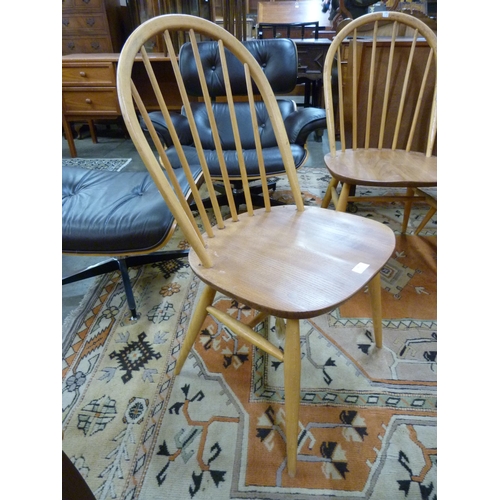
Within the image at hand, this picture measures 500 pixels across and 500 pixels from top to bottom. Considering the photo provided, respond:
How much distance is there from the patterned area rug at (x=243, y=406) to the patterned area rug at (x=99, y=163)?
159cm

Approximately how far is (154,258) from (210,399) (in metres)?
0.68

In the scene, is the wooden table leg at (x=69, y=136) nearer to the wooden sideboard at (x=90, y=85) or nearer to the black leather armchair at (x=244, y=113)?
the wooden sideboard at (x=90, y=85)

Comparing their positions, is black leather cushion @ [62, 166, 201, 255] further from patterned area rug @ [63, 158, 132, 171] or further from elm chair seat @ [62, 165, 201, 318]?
patterned area rug @ [63, 158, 132, 171]

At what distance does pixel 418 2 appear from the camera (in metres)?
1.93

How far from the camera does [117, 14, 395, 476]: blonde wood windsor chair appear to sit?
2.12 feet

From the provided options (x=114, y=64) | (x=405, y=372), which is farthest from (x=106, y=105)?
(x=405, y=372)

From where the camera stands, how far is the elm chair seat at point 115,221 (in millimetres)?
1043

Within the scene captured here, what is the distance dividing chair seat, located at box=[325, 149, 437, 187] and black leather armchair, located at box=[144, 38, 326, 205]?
0.27 m

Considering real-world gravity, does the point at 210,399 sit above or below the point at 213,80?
below

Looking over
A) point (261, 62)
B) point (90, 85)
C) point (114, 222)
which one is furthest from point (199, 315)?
point (90, 85)

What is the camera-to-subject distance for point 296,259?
0.76 metres

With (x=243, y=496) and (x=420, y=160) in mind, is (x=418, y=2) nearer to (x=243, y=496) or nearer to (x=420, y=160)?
(x=420, y=160)

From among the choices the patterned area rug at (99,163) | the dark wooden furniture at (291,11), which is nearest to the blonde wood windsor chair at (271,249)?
the patterned area rug at (99,163)

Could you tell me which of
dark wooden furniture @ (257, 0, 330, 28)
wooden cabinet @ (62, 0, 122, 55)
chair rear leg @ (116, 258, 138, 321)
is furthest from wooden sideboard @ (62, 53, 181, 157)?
chair rear leg @ (116, 258, 138, 321)
